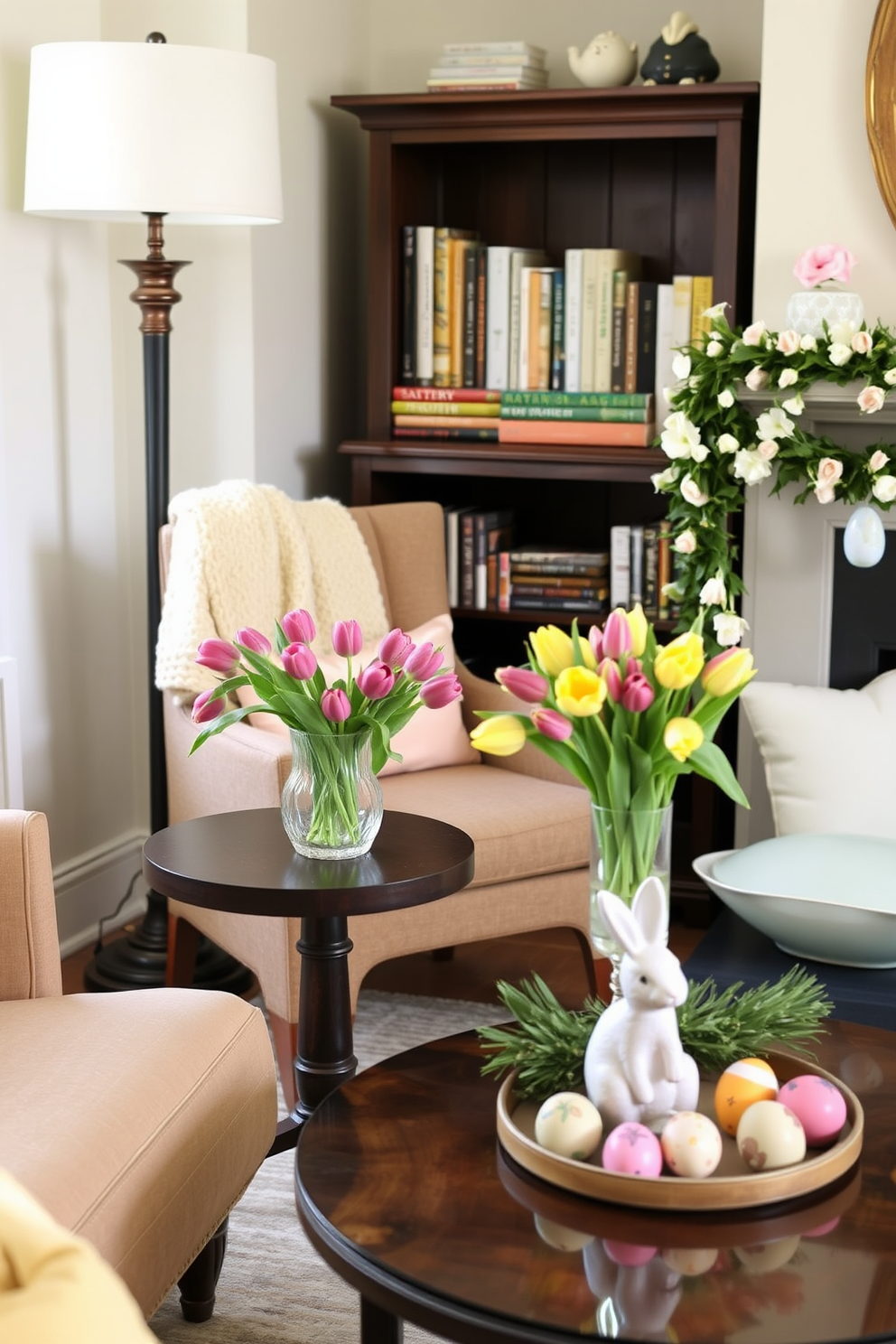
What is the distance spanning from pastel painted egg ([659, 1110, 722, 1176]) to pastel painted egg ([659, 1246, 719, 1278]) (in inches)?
2.7

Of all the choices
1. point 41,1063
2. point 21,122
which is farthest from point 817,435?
point 41,1063

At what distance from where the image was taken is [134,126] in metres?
2.53

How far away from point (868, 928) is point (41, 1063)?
109 centimetres

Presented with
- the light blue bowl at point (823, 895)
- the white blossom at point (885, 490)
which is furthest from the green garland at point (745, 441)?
the light blue bowl at point (823, 895)

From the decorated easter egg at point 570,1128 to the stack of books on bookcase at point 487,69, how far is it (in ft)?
7.99

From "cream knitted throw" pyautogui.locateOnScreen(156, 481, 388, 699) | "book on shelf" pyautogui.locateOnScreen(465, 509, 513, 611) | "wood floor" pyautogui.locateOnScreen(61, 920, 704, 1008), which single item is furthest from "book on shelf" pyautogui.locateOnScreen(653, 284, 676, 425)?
"wood floor" pyautogui.locateOnScreen(61, 920, 704, 1008)

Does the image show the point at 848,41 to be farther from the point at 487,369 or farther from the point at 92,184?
the point at 92,184

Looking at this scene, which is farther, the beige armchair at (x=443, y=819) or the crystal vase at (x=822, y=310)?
the crystal vase at (x=822, y=310)

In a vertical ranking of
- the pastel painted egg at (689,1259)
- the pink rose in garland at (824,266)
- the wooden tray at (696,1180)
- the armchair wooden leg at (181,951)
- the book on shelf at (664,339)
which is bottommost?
the armchair wooden leg at (181,951)

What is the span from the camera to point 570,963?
10.2 ft

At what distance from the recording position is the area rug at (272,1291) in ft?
6.04

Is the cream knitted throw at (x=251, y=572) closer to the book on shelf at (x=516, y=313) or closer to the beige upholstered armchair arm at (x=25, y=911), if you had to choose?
the book on shelf at (x=516, y=313)

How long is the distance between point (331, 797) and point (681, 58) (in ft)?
6.51

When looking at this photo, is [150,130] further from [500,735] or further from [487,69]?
[500,735]
